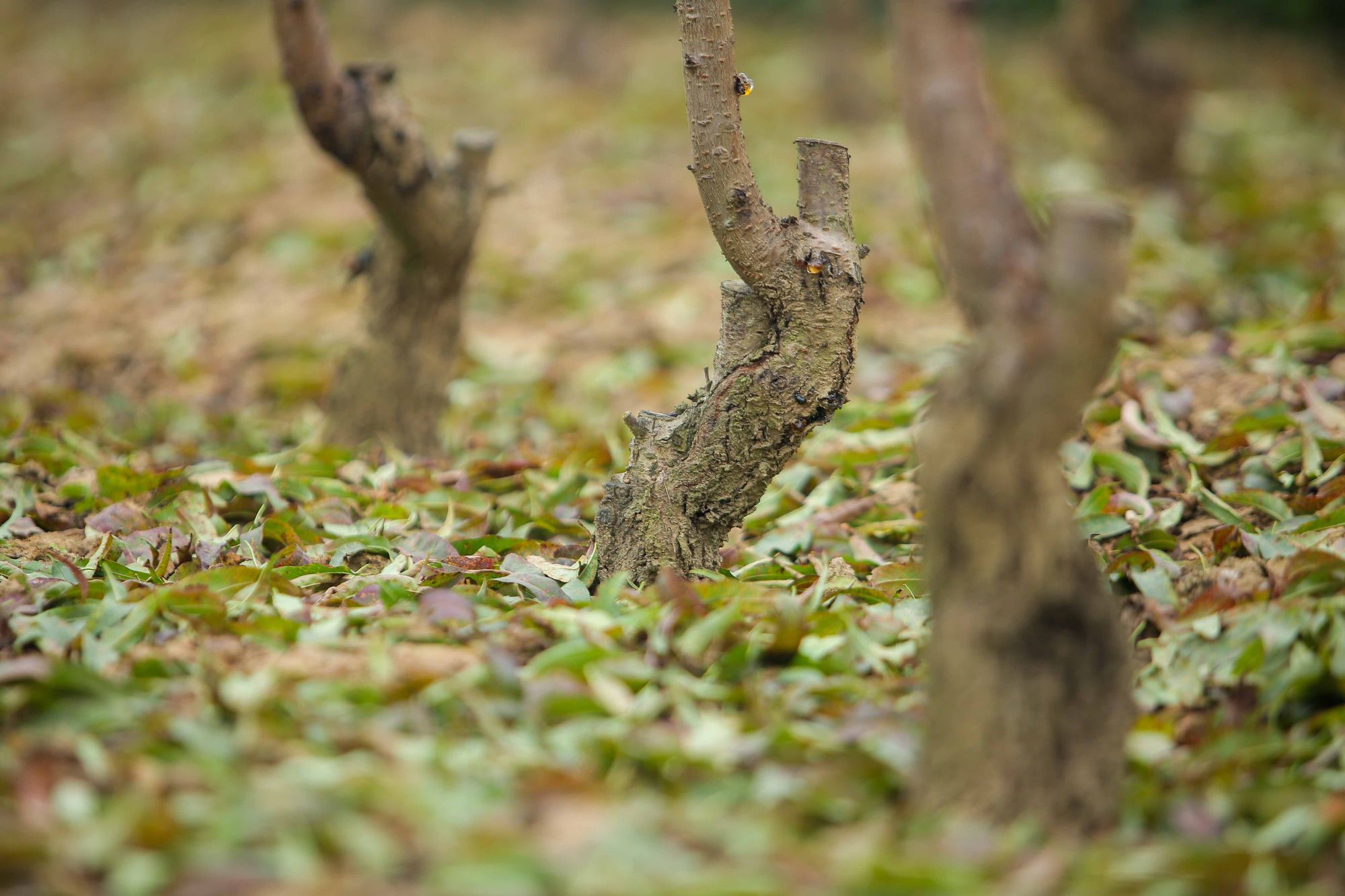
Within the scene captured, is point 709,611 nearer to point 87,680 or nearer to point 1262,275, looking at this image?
point 87,680

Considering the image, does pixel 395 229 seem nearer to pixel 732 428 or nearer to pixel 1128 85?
pixel 732 428

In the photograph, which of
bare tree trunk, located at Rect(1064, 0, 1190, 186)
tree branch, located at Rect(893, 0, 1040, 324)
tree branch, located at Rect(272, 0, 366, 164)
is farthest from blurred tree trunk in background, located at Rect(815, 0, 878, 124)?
tree branch, located at Rect(893, 0, 1040, 324)

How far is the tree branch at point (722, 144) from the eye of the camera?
2045 millimetres

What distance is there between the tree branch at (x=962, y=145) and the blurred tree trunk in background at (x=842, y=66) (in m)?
5.84

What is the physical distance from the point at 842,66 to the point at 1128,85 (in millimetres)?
1965

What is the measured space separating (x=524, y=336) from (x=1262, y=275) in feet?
10.6

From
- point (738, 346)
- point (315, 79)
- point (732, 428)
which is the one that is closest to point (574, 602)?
point (732, 428)

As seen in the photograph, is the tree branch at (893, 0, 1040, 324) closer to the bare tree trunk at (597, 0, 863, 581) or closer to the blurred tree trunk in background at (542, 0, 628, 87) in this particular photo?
the bare tree trunk at (597, 0, 863, 581)

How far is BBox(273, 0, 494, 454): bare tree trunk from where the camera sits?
123 inches

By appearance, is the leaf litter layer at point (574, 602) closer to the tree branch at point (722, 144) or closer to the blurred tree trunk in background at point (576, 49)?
the tree branch at point (722, 144)

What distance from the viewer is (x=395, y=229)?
333 centimetres

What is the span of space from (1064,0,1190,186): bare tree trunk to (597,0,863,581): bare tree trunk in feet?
14.4

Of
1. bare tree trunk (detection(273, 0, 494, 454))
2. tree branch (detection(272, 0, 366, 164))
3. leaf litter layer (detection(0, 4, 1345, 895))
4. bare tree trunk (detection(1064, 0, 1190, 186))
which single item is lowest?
leaf litter layer (detection(0, 4, 1345, 895))

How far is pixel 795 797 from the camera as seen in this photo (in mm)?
1551
